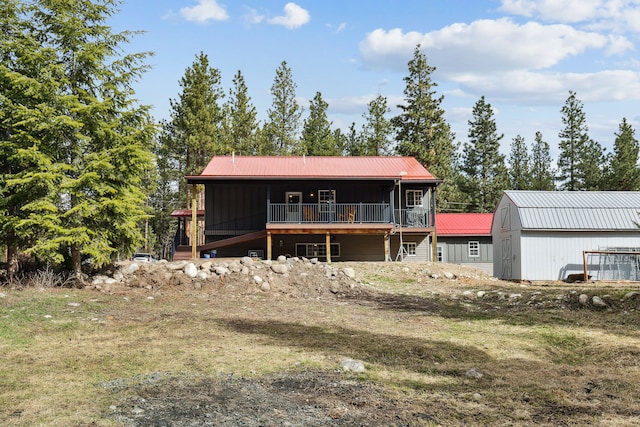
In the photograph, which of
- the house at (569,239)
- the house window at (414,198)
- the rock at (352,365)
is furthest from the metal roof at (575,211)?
Answer: the rock at (352,365)

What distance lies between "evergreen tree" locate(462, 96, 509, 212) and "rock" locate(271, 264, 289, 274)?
128ft

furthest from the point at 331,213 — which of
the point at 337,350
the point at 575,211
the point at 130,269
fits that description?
the point at 337,350

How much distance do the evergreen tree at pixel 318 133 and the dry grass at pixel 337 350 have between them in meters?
36.4

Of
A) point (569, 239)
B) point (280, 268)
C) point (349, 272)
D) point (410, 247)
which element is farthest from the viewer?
point (410, 247)

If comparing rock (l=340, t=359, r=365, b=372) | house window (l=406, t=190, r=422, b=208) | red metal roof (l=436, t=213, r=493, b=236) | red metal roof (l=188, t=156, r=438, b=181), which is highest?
red metal roof (l=188, t=156, r=438, b=181)

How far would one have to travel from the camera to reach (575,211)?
2636 cm

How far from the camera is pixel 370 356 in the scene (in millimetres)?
8133

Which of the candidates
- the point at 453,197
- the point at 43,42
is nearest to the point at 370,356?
the point at 43,42

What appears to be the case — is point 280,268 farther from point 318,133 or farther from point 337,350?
point 318,133

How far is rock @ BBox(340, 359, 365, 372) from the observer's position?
23.8 ft

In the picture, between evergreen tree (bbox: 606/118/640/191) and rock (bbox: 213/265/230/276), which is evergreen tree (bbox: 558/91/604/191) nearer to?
evergreen tree (bbox: 606/118/640/191)

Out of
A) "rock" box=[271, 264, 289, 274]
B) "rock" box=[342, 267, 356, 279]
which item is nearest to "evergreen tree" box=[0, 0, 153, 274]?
"rock" box=[271, 264, 289, 274]

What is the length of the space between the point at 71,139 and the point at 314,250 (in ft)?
49.8

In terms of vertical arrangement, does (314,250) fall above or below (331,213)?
below
